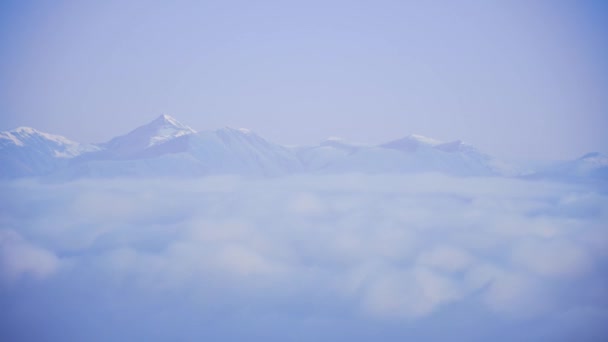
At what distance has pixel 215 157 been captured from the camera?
69375 mm

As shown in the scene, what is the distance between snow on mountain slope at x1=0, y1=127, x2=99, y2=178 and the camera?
146 ft

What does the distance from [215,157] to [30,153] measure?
87.4 ft

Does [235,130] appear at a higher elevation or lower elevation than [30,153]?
higher

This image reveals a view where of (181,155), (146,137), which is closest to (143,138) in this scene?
(146,137)

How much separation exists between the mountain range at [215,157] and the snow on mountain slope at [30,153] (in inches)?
3.4

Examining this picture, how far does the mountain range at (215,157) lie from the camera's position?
50969 mm

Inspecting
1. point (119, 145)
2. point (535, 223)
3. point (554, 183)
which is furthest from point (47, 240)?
point (554, 183)

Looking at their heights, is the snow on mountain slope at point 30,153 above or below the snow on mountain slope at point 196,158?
below

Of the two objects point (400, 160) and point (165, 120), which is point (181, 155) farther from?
point (400, 160)

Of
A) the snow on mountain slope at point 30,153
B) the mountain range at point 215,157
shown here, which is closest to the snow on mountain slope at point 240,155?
the mountain range at point 215,157

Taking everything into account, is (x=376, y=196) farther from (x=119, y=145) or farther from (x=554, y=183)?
(x=119, y=145)

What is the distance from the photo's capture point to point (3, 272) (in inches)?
1885

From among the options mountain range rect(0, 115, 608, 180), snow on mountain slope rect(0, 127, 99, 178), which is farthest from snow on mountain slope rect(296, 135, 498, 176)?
snow on mountain slope rect(0, 127, 99, 178)

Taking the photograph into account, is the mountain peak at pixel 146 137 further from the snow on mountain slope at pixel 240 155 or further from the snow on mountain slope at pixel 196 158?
the snow on mountain slope at pixel 240 155
